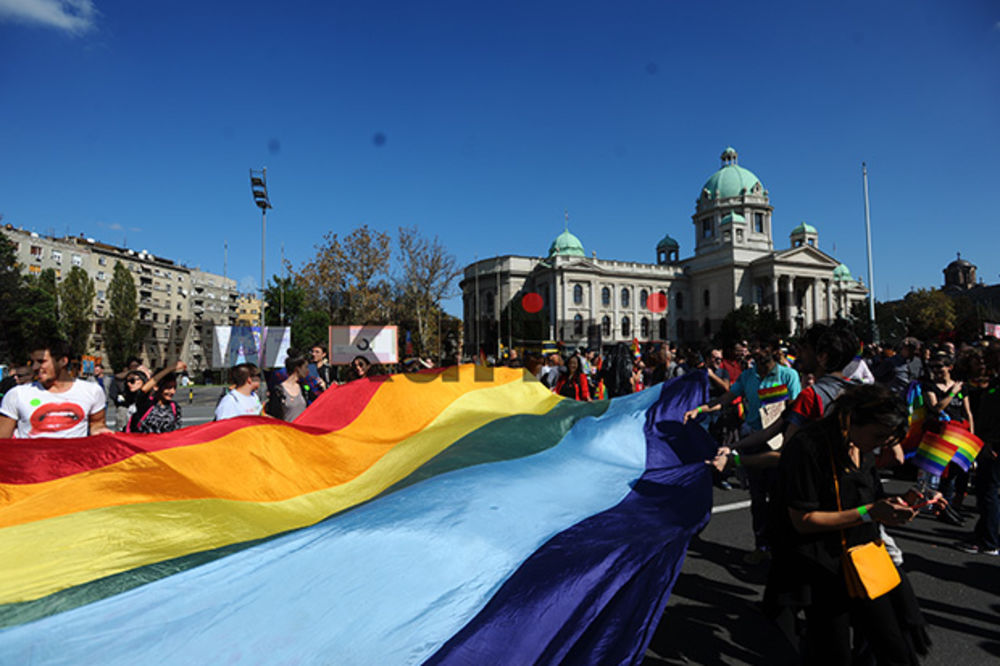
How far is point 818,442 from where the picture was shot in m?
2.50

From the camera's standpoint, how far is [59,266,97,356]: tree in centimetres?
Answer: 6028

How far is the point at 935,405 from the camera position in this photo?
622 centimetres

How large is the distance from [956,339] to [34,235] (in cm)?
9576

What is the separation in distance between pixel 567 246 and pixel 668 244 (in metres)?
21.3

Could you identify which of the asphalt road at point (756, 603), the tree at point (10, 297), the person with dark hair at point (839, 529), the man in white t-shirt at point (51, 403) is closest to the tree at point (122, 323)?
the tree at point (10, 297)

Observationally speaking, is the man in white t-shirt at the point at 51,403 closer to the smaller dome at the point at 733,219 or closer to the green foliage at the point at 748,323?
the green foliage at the point at 748,323

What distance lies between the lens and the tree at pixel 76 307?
2373 inches

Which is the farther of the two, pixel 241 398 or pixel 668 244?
pixel 668 244

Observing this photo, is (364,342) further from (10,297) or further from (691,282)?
(691,282)

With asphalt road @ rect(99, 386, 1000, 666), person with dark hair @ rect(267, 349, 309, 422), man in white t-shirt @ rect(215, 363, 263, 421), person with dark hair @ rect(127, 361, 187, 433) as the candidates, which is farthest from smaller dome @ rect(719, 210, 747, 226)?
person with dark hair @ rect(127, 361, 187, 433)

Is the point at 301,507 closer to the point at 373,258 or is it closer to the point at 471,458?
the point at 471,458

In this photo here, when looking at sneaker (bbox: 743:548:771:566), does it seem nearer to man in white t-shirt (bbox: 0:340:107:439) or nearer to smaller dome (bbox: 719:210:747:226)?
man in white t-shirt (bbox: 0:340:107:439)

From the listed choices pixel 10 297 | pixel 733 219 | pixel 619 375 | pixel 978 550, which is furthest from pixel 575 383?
pixel 733 219

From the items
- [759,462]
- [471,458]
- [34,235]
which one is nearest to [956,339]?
[759,462]
